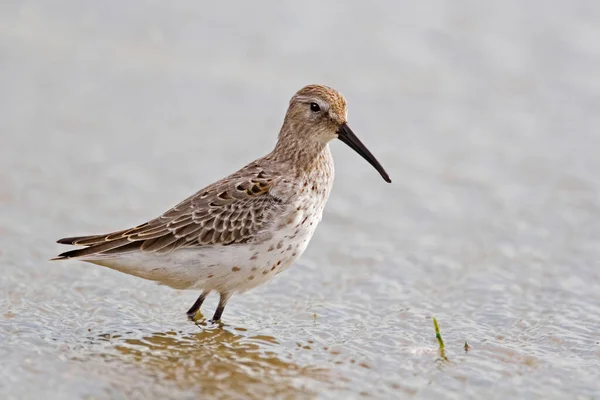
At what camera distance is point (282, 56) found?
1351cm

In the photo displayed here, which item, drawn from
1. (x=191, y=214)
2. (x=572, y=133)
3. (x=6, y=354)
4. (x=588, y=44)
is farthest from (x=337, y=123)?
(x=588, y=44)

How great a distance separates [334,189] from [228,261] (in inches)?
135

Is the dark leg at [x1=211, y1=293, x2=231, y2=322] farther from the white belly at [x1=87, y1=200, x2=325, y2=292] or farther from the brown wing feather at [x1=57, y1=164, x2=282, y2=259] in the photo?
the brown wing feather at [x1=57, y1=164, x2=282, y2=259]

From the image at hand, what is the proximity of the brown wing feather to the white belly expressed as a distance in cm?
6

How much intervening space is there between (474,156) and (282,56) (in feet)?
11.3

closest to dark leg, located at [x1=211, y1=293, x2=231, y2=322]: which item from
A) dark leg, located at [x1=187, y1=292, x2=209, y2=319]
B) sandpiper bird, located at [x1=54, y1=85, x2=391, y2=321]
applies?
sandpiper bird, located at [x1=54, y1=85, x2=391, y2=321]

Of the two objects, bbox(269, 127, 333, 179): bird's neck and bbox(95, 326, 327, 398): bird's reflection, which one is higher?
bbox(269, 127, 333, 179): bird's neck

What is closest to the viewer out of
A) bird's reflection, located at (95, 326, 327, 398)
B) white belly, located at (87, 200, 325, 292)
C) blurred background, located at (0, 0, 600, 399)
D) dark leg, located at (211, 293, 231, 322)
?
bird's reflection, located at (95, 326, 327, 398)

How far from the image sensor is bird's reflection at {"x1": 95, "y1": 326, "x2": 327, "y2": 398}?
20.8 ft

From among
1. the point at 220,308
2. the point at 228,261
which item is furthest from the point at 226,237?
the point at 220,308

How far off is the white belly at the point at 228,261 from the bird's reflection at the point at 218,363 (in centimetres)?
40

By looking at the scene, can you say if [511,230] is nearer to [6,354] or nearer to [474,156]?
[474,156]

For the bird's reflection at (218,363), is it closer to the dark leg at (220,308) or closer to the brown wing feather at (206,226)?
the dark leg at (220,308)

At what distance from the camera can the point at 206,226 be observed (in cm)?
741
